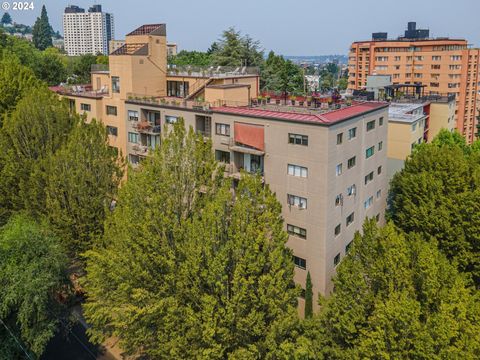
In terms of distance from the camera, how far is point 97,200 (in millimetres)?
41062

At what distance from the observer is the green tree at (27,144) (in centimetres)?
4503

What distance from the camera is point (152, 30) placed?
55094 millimetres

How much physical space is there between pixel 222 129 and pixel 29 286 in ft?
70.0

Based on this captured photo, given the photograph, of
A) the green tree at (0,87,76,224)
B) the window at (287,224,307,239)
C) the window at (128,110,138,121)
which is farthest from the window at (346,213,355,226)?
the green tree at (0,87,76,224)

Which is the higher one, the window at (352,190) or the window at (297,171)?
the window at (297,171)

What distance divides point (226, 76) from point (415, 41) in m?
85.5

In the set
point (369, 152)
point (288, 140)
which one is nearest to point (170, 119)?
point (288, 140)

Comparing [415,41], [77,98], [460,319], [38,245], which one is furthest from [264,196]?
[415,41]

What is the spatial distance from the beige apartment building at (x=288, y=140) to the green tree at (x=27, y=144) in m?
8.39

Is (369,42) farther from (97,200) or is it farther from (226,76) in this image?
(97,200)

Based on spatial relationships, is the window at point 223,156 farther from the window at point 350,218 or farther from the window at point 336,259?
the window at point 336,259

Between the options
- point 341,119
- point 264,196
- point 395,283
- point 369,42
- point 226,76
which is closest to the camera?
point 395,283

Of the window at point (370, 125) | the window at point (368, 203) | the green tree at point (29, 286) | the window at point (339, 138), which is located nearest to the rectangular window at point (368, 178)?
the window at point (368, 203)

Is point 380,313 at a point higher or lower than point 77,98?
lower
